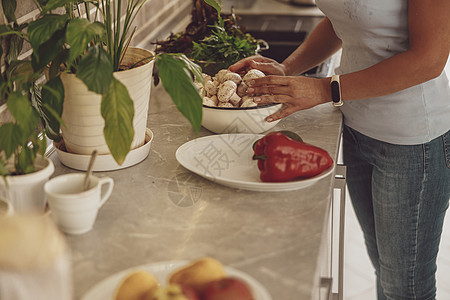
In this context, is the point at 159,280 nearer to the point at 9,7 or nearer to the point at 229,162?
the point at 229,162

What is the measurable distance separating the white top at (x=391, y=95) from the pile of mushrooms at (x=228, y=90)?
0.81 feet

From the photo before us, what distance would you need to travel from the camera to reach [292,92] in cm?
136

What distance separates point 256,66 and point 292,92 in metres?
0.20

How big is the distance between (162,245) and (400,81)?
0.68 meters

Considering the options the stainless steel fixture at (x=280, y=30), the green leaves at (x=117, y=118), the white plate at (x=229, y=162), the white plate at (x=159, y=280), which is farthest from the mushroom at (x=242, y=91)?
the stainless steel fixture at (x=280, y=30)

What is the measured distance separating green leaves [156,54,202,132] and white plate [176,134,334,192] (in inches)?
7.8

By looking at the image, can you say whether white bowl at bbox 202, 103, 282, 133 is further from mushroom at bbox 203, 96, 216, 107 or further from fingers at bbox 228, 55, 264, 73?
fingers at bbox 228, 55, 264, 73

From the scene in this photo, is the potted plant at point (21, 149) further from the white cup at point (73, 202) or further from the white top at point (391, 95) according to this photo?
the white top at point (391, 95)

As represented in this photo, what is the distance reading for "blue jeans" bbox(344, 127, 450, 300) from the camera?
145cm

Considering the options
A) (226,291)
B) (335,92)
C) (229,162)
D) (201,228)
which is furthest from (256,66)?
(226,291)

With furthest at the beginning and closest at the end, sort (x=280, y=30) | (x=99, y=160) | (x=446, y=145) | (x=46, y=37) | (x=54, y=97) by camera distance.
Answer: (x=280, y=30) < (x=446, y=145) < (x=99, y=160) < (x=54, y=97) < (x=46, y=37)

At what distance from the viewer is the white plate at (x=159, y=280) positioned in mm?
805

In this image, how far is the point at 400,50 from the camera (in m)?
1.36

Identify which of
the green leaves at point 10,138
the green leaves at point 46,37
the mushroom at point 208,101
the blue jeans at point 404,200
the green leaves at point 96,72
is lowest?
the blue jeans at point 404,200
